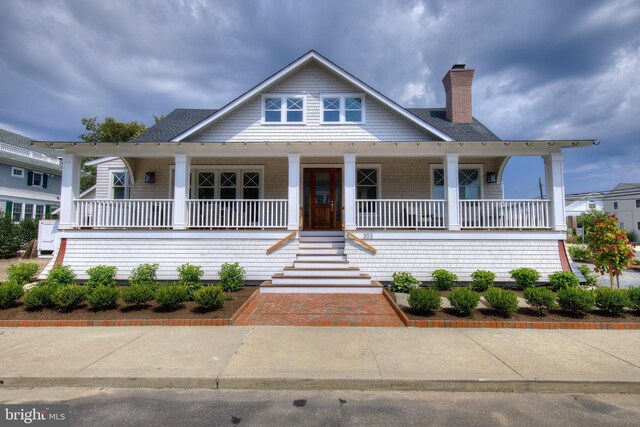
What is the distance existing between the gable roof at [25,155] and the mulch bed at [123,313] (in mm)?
20751

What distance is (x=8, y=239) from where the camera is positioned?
16.7 m

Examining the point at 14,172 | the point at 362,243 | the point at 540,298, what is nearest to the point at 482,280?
the point at 540,298

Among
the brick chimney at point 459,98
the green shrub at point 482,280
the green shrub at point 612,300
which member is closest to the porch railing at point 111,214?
the green shrub at point 482,280

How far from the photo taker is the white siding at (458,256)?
9.41 metres

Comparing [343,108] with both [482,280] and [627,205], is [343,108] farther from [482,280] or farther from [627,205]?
[627,205]

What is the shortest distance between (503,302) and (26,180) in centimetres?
2905

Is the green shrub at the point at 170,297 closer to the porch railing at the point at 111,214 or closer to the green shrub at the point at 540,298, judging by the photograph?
the porch railing at the point at 111,214

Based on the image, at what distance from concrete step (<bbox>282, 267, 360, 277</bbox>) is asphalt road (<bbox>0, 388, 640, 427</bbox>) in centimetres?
508

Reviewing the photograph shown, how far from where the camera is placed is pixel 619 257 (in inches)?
308

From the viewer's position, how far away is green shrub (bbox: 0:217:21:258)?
54.0 ft

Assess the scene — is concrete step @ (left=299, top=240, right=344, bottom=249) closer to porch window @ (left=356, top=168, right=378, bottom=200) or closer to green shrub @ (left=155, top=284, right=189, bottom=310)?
porch window @ (left=356, top=168, right=378, bottom=200)

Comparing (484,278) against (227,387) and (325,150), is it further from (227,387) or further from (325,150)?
(227,387)

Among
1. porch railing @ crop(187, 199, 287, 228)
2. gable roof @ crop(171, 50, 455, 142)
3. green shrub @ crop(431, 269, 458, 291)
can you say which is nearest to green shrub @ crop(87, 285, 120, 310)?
porch railing @ crop(187, 199, 287, 228)

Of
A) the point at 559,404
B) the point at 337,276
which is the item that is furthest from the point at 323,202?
the point at 559,404
